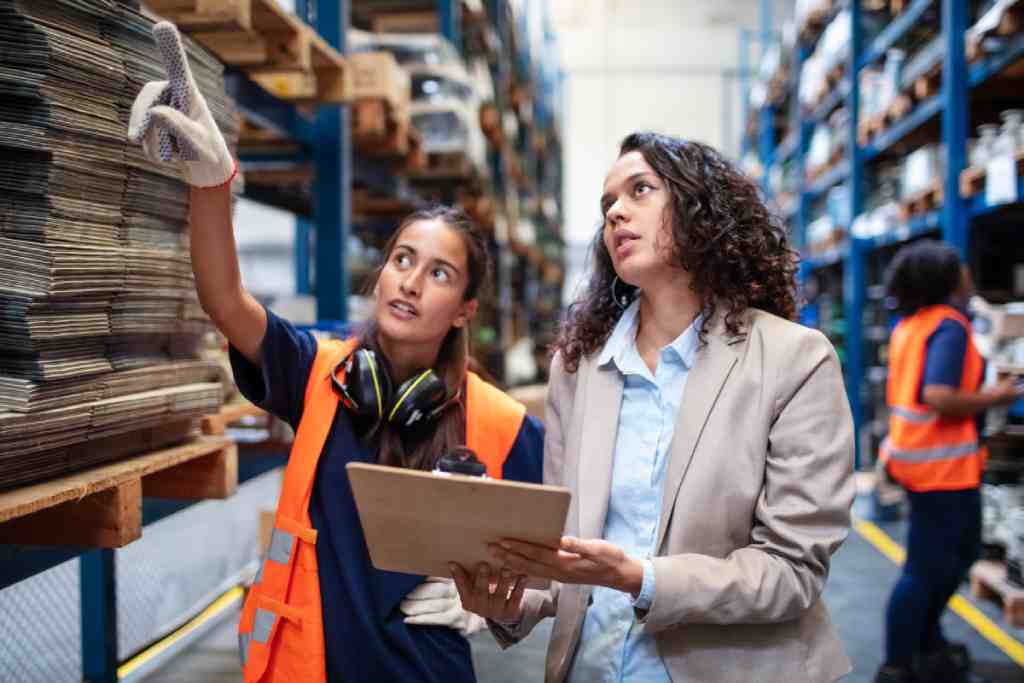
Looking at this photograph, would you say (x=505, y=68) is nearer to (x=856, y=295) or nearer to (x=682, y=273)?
(x=856, y=295)

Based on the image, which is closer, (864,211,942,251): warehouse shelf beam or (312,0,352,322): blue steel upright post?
(312,0,352,322): blue steel upright post

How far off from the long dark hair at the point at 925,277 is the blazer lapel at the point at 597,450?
267cm

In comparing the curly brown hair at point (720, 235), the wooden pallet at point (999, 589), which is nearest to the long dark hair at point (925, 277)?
the wooden pallet at point (999, 589)

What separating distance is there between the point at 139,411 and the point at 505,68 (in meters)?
7.31

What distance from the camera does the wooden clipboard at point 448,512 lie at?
125 centimetres

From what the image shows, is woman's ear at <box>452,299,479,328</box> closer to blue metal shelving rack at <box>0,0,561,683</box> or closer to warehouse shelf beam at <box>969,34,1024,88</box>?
blue metal shelving rack at <box>0,0,561,683</box>

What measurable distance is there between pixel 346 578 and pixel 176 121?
98cm

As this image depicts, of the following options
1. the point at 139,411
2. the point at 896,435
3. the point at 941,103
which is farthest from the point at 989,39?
the point at 139,411

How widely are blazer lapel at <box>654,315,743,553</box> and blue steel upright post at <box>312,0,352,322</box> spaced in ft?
8.01

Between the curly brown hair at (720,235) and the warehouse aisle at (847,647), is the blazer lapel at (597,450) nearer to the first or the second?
the curly brown hair at (720,235)

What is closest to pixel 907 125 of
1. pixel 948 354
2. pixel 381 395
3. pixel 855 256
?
pixel 855 256

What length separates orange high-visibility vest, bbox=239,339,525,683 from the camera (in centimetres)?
179

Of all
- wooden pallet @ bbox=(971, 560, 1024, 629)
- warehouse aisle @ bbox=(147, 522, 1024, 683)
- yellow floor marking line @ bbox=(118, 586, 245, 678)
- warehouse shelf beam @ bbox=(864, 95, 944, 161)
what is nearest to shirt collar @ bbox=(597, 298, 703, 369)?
warehouse aisle @ bbox=(147, 522, 1024, 683)

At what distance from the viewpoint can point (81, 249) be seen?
64.6 inches
